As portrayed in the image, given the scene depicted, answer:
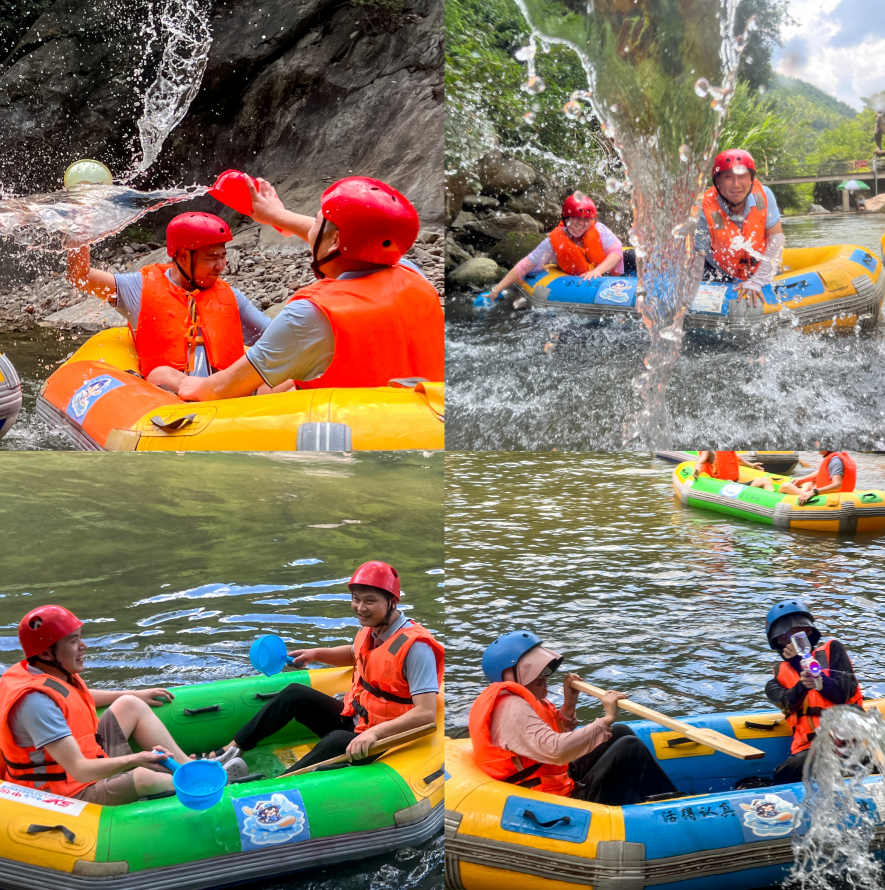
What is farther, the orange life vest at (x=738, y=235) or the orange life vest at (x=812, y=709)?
the orange life vest at (x=812, y=709)

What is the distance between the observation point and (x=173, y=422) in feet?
6.91

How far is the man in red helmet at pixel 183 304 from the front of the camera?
2.43 meters

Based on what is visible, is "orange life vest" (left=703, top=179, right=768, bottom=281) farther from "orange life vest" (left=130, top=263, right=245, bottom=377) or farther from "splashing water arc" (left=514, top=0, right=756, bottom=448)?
"orange life vest" (left=130, top=263, right=245, bottom=377)

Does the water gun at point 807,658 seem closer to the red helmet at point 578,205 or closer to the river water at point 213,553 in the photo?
the river water at point 213,553

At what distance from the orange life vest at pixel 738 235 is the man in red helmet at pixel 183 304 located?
1.32 metres

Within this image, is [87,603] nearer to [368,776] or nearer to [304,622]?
[304,622]

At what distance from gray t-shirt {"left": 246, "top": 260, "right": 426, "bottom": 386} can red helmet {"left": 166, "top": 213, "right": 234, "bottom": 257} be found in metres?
0.44

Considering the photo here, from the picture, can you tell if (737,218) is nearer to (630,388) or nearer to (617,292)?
(617,292)

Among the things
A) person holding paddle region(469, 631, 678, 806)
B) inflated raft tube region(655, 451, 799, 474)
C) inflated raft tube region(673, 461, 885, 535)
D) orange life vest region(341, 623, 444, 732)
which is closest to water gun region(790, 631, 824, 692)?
person holding paddle region(469, 631, 678, 806)

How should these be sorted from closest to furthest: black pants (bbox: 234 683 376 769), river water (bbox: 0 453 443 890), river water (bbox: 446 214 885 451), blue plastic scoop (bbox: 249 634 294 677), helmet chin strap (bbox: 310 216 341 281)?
helmet chin strap (bbox: 310 216 341 281)
river water (bbox: 446 214 885 451)
black pants (bbox: 234 683 376 769)
blue plastic scoop (bbox: 249 634 294 677)
river water (bbox: 0 453 443 890)

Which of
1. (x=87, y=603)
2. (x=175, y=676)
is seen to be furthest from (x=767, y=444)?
(x=87, y=603)

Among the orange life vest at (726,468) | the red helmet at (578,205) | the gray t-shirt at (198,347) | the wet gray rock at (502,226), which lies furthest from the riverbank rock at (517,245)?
the orange life vest at (726,468)

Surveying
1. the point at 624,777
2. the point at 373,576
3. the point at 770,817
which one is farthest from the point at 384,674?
the point at 770,817

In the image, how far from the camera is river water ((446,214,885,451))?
228 cm
